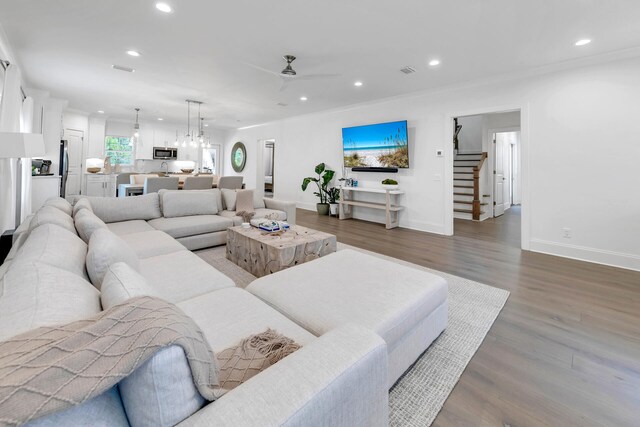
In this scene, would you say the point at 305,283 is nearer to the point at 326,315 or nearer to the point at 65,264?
the point at 326,315

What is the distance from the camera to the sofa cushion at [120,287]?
1.02 metres

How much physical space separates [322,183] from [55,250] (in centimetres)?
610

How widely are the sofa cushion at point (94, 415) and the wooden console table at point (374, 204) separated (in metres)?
5.32

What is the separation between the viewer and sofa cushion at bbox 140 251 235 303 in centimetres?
175

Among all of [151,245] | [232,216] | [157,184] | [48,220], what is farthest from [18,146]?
[157,184]

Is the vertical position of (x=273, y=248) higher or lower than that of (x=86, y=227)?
lower

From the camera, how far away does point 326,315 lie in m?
1.48

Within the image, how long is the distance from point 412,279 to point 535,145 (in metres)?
3.64

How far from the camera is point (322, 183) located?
728cm

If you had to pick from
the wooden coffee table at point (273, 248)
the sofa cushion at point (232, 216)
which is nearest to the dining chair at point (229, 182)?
the sofa cushion at point (232, 216)

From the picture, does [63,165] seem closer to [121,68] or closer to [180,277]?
[121,68]

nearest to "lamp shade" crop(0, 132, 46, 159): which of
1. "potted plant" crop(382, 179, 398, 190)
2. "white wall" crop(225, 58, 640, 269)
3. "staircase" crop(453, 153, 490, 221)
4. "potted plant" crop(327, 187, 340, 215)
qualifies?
"potted plant" crop(382, 179, 398, 190)

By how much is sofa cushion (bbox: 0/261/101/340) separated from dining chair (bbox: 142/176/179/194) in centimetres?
453

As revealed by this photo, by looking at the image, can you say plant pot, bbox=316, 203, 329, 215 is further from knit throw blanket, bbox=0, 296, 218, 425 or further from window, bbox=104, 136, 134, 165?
window, bbox=104, 136, 134, 165
